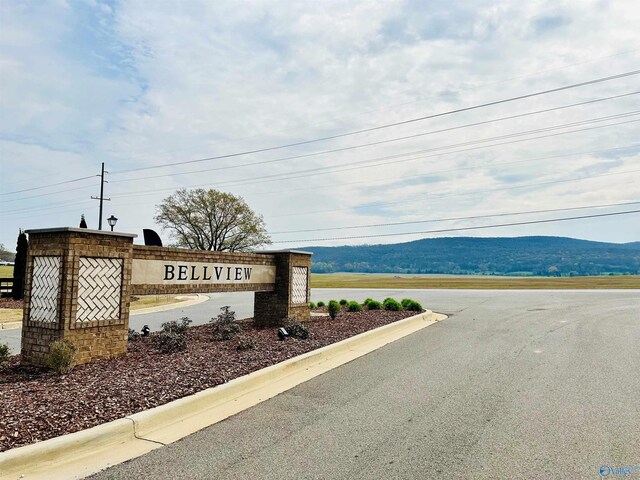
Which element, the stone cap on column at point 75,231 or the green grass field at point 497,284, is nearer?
the stone cap on column at point 75,231

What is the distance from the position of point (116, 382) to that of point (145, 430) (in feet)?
5.02

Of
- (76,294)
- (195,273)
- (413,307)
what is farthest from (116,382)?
(413,307)

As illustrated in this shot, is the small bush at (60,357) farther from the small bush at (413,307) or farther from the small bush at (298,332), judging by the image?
the small bush at (413,307)

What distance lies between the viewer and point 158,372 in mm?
6758

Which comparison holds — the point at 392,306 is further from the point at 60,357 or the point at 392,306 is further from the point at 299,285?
the point at 60,357

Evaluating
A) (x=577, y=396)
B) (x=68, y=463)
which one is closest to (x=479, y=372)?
(x=577, y=396)

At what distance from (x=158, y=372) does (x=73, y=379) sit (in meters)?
1.09

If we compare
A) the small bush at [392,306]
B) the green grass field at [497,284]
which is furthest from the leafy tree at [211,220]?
the small bush at [392,306]

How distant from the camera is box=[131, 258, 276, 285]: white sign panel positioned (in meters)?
8.92

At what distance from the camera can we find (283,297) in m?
12.8

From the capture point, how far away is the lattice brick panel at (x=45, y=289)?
7172mm

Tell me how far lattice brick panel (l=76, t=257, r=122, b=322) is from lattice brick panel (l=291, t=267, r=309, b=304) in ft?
18.8

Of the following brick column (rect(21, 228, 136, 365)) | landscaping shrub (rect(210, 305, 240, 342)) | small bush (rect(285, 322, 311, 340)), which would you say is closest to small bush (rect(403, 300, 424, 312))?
small bush (rect(285, 322, 311, 340))

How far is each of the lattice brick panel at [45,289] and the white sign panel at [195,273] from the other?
5.03 feet
